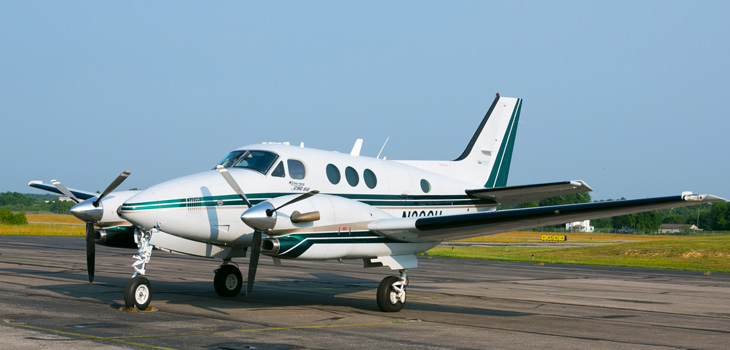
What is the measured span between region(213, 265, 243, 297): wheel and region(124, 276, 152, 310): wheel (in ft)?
10.6

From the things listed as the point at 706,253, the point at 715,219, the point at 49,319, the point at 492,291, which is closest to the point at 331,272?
the point at 492,291

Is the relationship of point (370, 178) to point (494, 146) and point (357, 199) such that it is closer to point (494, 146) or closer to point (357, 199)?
point (357, 199)

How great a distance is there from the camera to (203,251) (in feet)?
48.0

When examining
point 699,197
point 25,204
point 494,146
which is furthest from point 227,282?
point 25,204

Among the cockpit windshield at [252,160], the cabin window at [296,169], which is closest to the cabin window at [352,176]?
the cabin window at [296,169]

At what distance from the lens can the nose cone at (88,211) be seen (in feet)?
42.1

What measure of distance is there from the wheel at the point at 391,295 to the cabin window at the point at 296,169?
2633 mm

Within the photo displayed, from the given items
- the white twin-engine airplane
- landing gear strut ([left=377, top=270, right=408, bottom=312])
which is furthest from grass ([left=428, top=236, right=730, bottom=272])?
landing gear strut ([left=377, top=270, right=408, bottom=312])

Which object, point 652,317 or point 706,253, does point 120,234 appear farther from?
point 706,253

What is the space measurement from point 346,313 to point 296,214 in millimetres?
2424

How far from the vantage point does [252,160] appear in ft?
46.5

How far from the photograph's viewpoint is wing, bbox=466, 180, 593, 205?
15084 millimetres

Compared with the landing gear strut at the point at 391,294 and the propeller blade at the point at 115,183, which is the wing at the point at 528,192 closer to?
the landing gear strut at the point at 391,294

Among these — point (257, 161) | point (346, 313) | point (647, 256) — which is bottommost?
point (346, 313)
